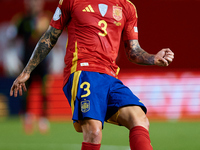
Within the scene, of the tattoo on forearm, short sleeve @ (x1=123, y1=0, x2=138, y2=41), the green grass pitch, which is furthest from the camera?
the green grass pitch

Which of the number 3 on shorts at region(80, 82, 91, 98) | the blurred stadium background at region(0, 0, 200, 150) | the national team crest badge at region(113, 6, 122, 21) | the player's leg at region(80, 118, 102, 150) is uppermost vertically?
the national team crest badge at region(113, 6, 122, 21)

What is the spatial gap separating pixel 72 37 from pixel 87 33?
0.50 ft

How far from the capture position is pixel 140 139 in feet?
10.9

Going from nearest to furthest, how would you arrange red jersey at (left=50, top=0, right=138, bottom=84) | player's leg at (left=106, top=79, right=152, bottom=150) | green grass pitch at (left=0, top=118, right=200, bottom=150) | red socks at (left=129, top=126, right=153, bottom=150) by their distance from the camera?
1. red socks at (left=129, top=126, right=153, bottom=150)
2. player's leg at (left=106, top=79, right=152, bottom=150)
3. red jersey at (left=50, top=0, right=138, bottom=84)
4. green grass pitch at (left=0, top=118, right=200, bottom=150)

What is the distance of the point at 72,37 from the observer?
3.84 metres

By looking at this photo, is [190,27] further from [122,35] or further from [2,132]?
[122,35]

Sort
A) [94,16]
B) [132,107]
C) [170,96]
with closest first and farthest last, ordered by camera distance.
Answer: [132,107] < [94,16] < [170,96]

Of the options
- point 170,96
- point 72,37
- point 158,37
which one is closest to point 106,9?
point 72,37

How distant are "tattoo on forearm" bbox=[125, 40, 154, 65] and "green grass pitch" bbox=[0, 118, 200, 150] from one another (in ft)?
7.22

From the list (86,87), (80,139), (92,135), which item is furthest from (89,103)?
(80,139)

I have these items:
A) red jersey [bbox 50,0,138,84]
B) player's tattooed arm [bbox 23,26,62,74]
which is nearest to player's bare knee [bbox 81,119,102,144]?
red jersey [bbox 50,0,138,84]

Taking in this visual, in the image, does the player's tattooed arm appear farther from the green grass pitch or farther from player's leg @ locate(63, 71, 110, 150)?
the green grass pitch

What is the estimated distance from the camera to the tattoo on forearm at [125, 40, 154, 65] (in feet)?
12.6

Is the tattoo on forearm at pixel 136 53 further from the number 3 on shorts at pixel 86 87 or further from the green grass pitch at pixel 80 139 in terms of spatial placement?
the green grass pitch at pixel 80 139
